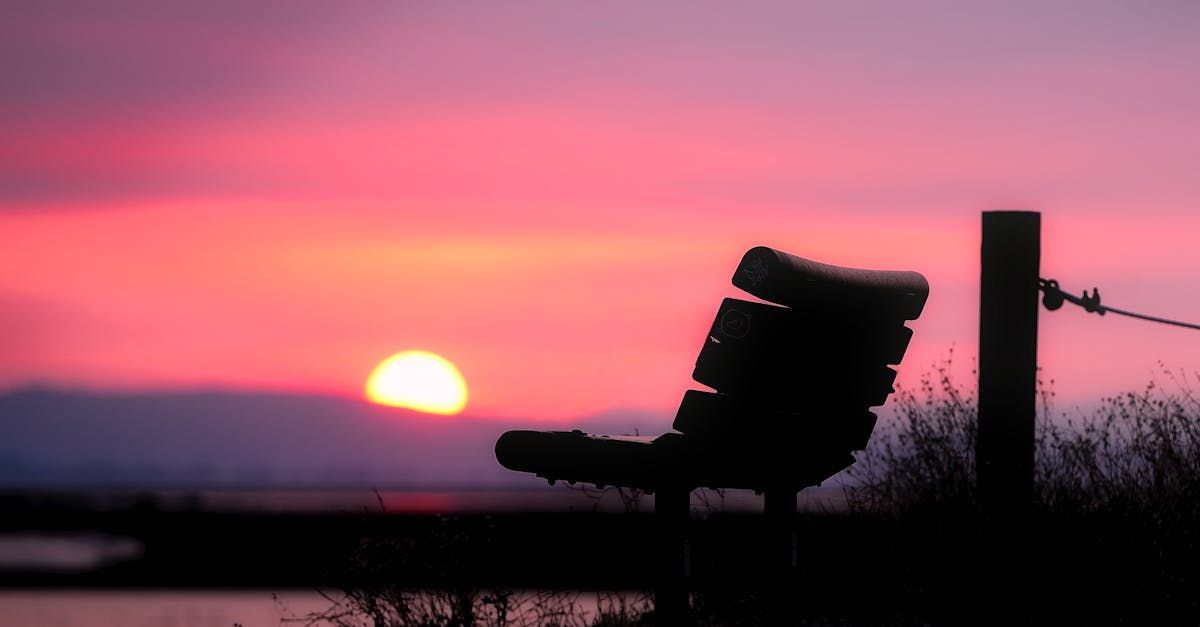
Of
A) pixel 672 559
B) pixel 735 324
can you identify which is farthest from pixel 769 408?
pixel 672 559

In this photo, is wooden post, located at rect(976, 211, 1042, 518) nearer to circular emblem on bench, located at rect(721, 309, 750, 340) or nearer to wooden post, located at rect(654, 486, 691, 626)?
wooden post, located at rect(654, 486, 691, 626)

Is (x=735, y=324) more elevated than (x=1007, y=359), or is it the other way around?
A: (x=1007, y=359)

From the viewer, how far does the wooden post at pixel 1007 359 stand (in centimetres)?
929

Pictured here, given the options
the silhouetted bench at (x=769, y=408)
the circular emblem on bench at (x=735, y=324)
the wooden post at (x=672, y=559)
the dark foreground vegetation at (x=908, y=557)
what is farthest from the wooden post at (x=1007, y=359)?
the circular emblem on bench at (x=735, y=324)

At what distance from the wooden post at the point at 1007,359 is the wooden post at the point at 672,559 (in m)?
3.48

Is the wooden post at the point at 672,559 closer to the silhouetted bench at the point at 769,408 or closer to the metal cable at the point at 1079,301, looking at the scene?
the silhouetted bench at the point at 769,408

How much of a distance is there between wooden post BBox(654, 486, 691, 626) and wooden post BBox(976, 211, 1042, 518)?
3479 mm

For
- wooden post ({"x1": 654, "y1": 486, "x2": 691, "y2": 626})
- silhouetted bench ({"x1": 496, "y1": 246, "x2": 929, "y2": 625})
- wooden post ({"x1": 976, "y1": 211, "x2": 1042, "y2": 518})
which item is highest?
wooden post ({"x1": 976, "y1": 211, "x2": 1042, "y2": 518})

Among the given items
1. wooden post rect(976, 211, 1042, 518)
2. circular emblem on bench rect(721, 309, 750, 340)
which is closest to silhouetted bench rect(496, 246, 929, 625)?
circular emblem on bench rect(721, 309, 750, 340)

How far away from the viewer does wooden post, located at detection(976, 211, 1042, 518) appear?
9.29 m

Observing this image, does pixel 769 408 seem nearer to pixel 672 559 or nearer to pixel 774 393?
pixel 774 393

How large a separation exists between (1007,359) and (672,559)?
12.3ft

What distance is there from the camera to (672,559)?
636 centimetres

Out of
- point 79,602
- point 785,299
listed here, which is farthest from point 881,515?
point 79,602
